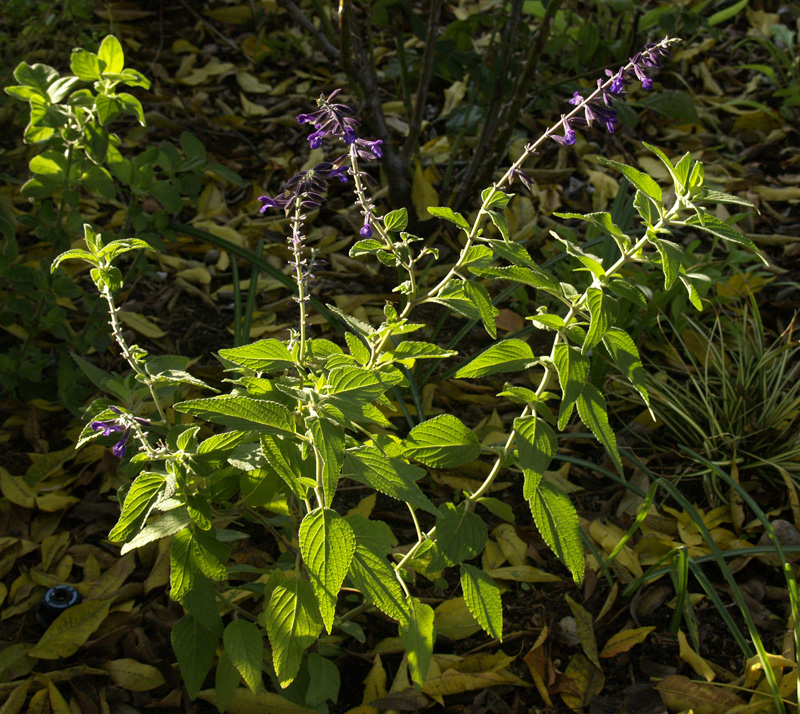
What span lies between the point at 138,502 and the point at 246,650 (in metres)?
0.38

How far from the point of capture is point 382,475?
4.41 ft

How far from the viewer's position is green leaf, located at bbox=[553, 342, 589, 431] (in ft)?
4.59

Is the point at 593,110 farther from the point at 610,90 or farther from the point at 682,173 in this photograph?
the point at 682,173

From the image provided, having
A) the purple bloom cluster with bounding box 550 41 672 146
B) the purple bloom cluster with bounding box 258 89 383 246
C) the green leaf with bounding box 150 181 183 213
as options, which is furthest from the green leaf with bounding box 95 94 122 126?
the purple bloom cluster with bounding box 550 41 672 146

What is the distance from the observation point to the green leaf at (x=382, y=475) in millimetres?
1324

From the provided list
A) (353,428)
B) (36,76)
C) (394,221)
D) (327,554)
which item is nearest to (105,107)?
(36,76)

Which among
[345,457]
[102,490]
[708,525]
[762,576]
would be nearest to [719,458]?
[708,525]

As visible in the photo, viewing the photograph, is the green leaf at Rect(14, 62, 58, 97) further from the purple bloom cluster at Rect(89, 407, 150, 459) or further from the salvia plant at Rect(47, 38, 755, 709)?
the purple bloom cluster at Rect(89, 407, 150, 459)

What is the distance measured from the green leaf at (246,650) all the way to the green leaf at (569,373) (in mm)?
758

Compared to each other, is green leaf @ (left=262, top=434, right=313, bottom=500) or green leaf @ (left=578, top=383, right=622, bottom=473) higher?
green leaf @ (left=262, top=434, right=313, bottom=500)

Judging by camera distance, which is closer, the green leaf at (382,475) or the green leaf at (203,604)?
the green leaf at (382,475)

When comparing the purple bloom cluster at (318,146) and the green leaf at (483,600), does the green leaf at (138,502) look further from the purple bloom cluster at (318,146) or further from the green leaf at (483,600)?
the green leaf at (483,600)

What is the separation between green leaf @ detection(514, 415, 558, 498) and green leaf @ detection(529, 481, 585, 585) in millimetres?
51

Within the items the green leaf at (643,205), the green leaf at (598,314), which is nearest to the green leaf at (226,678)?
the green leaf at (598,314)
